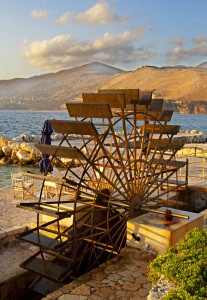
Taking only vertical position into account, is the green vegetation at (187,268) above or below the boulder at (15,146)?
above

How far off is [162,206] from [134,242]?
2087 millimetres

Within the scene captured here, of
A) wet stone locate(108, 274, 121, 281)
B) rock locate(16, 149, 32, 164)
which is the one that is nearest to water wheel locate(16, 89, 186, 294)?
wet stone locate(108, 274, 121, 281)

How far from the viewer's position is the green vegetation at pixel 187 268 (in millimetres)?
4012

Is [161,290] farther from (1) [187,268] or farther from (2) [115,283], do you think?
(2) [115,283]

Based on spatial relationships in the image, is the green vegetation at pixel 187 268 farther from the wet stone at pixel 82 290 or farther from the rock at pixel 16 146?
the rock at pixel 16 146

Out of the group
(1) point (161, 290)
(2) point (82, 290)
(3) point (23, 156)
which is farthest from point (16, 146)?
(1) point (161, 290)

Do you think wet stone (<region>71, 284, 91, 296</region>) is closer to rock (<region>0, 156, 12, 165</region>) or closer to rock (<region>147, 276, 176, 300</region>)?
rock (<region>147, 276, 176, 300</region>)

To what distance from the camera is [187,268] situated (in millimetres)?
4379

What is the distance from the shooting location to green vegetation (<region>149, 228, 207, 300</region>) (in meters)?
4.01

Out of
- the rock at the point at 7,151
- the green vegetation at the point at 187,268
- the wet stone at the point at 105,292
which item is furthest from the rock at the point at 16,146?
the green vegetation at the point at 187,268

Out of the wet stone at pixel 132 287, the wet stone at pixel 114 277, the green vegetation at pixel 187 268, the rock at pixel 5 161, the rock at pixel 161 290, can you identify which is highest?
the green vegetation at pixel 187 268

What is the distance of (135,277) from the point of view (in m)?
6.28

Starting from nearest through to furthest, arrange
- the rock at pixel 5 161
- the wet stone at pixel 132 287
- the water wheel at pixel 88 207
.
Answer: the wet stone at pixel 132 287
the water wheel at pixel 88 207
the rock at pixel 5 161

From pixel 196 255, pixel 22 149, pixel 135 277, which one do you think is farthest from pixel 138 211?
pixel 22 149
